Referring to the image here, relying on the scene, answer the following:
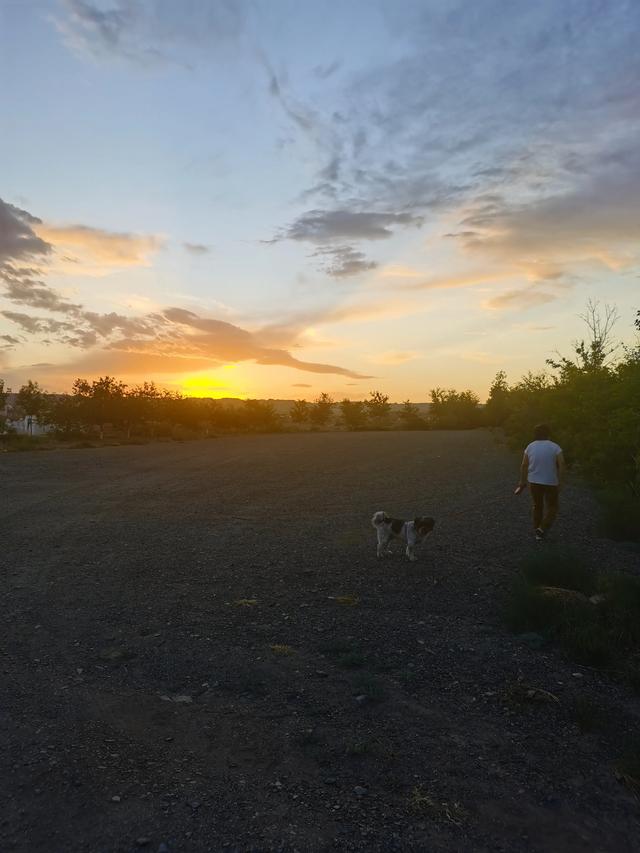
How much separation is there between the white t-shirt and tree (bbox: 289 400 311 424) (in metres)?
65.8

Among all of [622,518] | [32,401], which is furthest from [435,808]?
[32,401]

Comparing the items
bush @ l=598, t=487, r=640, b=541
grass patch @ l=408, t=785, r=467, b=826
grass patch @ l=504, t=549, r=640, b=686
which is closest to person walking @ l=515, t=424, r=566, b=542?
bush @ l=598, t=487, r=640, b=541

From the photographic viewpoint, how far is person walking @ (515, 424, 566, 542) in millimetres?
10203

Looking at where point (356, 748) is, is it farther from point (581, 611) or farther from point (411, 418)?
point (411, 418)

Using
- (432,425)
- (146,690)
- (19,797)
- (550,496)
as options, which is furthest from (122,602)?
(432,425)

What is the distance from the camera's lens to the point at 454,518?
1255 centimetres

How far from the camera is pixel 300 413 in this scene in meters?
76.6

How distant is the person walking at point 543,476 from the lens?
10.2 m

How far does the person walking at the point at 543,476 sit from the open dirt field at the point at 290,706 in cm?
51

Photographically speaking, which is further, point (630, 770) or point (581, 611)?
point (581, 611)

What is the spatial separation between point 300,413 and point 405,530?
67651 mm

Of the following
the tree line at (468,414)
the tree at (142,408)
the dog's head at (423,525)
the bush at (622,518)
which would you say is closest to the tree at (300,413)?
the tree line at (468,414)

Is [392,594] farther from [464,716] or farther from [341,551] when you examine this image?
[464,716]

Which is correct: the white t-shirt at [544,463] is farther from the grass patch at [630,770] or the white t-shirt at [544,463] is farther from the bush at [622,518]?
the grass patch at [630,770]
